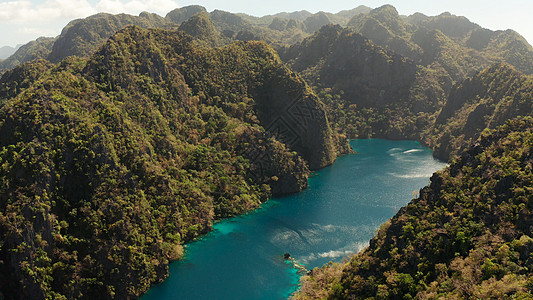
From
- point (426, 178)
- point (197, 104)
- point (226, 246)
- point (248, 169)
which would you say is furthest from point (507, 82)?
point (226, 246)

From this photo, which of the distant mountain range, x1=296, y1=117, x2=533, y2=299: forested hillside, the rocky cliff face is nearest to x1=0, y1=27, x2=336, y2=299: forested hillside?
the distant mountain range

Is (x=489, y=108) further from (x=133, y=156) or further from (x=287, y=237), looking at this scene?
(x=133, y=156)

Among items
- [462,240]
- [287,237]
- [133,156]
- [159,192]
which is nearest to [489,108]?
[287,237]

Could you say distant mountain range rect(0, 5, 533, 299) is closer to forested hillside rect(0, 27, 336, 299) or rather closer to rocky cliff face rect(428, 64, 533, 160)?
forested hillside rect(0, 27, 336, 299)

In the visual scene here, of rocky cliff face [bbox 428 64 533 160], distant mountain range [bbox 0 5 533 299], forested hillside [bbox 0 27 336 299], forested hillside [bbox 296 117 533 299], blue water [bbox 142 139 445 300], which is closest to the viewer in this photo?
forested hillside [bbox 296 117 533 299]

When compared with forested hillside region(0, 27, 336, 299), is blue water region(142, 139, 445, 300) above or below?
below

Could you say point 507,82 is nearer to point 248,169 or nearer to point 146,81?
point 248,169

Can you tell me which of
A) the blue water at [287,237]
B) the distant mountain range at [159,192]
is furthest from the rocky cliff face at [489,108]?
the blue water at [287,237]
